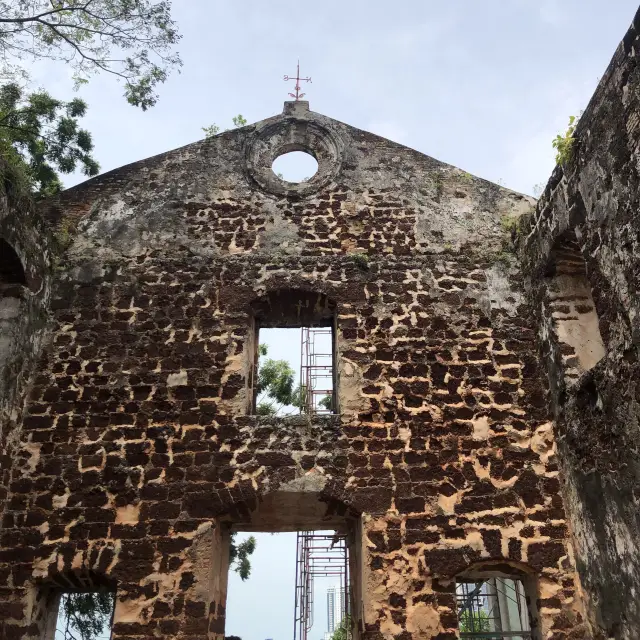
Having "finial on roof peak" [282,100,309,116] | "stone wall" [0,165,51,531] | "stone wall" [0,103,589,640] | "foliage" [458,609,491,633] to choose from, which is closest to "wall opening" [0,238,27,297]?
"stone wall" [0,165,51,531]

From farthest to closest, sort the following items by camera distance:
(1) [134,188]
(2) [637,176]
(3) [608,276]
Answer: (1) [134,188] → (3) [608,276] → (2) [637,176]

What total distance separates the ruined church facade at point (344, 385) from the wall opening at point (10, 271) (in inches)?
0.9

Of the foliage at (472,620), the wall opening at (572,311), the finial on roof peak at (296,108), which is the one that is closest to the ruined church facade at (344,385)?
the wall opening at (572,311)

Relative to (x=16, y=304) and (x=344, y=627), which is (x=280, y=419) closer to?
(x=16, y=304)

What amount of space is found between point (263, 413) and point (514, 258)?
135 inches

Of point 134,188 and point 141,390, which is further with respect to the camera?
point 134,188

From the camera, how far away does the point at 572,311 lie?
6.50 metres

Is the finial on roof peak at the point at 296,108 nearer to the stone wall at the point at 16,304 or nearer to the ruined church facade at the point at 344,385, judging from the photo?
the ruined church facade at the point at 344,385

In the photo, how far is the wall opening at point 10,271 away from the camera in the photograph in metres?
6.52

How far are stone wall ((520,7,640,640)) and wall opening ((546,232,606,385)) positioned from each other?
0.04 meters

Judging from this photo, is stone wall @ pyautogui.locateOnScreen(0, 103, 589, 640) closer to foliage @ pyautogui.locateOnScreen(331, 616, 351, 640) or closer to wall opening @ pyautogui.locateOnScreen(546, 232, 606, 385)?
wall opening @ pyautogui.locateOnScreen(546, 232, 606, 385)

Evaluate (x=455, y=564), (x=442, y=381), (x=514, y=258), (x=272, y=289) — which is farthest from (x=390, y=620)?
(x=514, y=258)

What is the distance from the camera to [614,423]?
5207 millimetres

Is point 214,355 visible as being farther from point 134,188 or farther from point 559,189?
point 559,189
